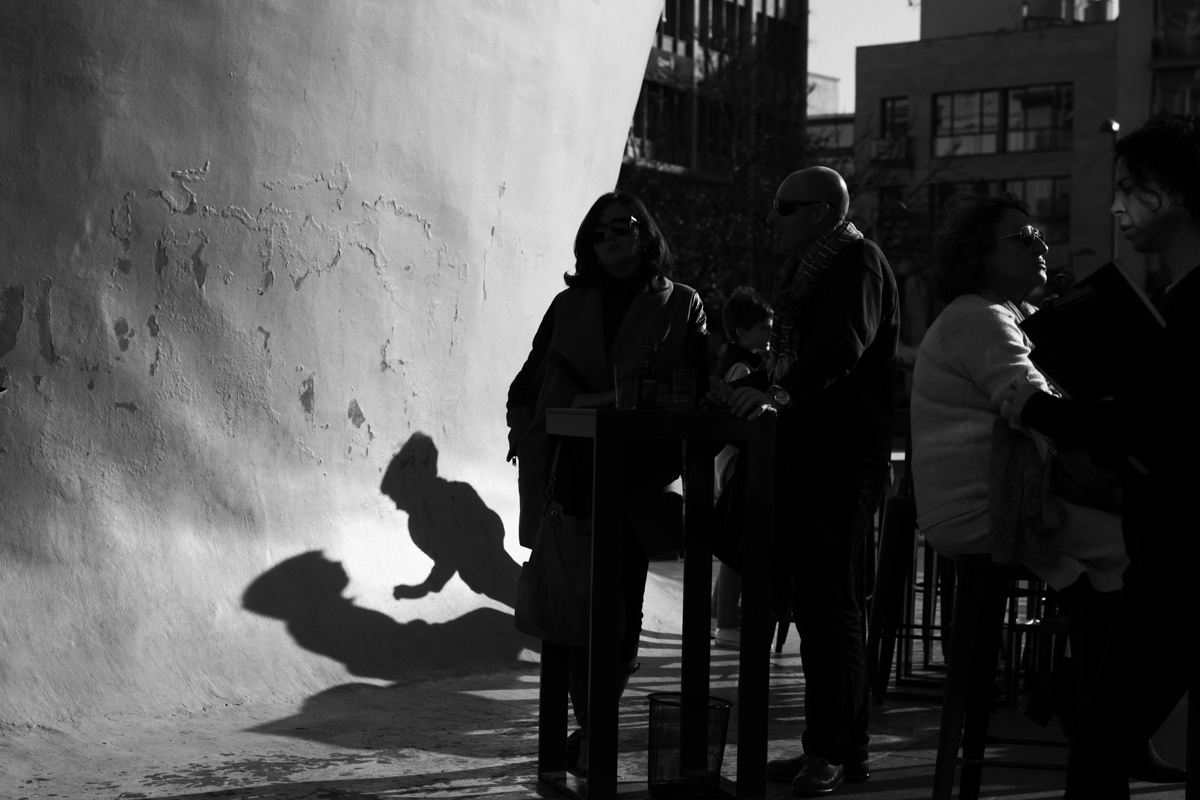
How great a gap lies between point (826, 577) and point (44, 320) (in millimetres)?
2727

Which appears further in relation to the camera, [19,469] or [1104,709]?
[19,469]

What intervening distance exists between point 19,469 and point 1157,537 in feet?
12.0

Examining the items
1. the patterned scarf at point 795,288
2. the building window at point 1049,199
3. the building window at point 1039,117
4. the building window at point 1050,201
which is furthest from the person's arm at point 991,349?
the building window at point 1039,117

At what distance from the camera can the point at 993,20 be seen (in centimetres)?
5622

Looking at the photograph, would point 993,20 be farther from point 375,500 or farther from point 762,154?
point 375,500

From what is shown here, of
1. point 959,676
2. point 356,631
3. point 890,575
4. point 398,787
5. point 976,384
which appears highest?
point 976,384

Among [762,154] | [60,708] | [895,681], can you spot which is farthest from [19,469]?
[762,154]

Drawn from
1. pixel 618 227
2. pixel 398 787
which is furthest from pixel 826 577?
pixel 398 787

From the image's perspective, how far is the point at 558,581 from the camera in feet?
14.1

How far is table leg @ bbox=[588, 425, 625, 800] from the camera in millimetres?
3945

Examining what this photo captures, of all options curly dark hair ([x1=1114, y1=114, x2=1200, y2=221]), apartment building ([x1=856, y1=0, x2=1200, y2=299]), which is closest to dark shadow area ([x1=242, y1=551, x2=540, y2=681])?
curly dark hair ([x1=1114, y1=114, x2=1200, y2=221])

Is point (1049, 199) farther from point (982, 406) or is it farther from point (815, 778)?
point (982, 406)

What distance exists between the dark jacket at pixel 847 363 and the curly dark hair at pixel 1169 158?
1253 mm

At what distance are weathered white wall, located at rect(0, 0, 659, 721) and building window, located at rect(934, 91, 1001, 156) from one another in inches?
1752
